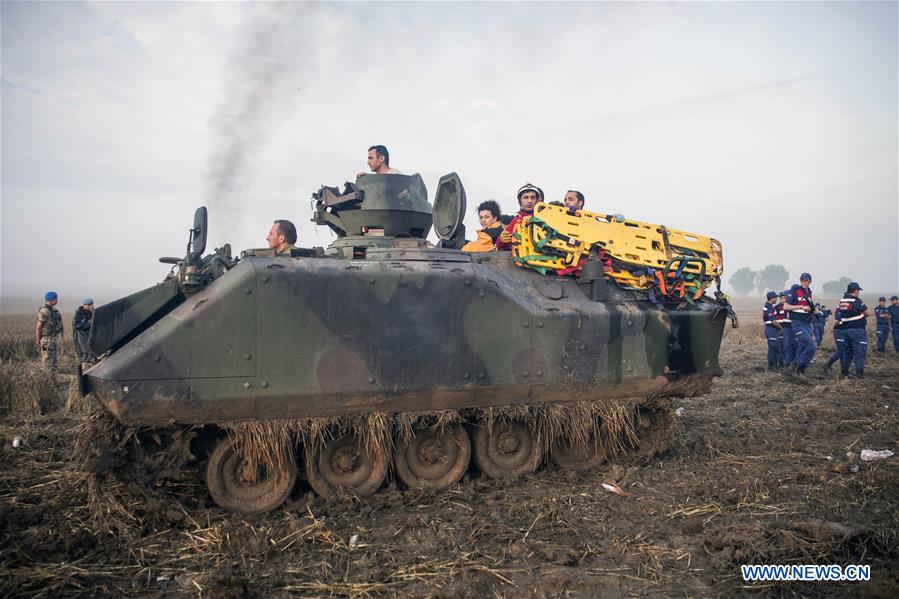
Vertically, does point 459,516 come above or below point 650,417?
below

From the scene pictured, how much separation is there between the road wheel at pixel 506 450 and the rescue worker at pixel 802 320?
1057 cm

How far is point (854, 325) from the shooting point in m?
15.0

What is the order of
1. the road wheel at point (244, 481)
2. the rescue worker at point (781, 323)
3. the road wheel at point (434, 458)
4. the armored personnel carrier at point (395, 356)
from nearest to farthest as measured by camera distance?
the armored personnel carrier at point (395, 356)
the road wheel at point (244, 481)
the road wheel at point (434, 458)
the rescue worker at point (781, 323)

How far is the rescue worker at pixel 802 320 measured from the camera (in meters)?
15.1

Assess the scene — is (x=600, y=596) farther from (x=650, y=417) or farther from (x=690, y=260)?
(x=690, y=260)

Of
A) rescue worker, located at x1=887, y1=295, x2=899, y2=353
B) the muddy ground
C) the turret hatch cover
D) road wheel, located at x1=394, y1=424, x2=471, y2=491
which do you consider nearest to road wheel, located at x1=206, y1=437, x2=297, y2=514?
the muddy ground

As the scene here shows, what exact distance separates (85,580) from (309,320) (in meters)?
2.76

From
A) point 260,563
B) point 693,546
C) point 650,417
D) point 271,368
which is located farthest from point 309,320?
point 650,417

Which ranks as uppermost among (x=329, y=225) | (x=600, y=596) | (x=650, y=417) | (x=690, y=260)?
(x=329, y=225)

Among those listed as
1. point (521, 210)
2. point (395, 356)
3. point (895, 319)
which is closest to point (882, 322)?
point (895, 319)

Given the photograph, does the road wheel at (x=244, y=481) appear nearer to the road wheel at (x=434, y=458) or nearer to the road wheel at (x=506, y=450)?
the road wheel at (x=434, y=458)

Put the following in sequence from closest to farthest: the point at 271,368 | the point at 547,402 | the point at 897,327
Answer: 1. the point at 271,368
2. the point at 547,402
3. the point at 897,327

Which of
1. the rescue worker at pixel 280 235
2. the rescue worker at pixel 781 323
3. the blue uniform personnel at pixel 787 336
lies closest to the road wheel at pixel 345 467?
the rescue worker at pixel 280 235

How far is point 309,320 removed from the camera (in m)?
6.24
